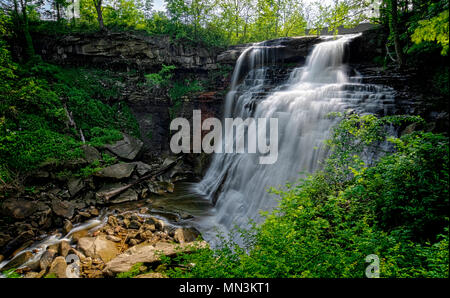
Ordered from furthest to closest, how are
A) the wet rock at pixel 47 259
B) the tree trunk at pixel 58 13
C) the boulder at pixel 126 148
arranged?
the tree trunk at pixel 58 13 < the boulder at pixel 126 148 < the wet rock at pixel 47 259

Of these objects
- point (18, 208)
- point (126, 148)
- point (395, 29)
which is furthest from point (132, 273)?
point (395, 29)

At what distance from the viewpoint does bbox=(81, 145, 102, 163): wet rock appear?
9.73 meters

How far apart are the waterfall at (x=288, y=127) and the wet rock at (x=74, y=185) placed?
5201 millimetres

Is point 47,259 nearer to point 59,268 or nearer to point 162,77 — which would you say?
point 59,268

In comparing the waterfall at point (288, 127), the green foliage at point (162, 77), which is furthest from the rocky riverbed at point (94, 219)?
the green foliage at point (162, 77)

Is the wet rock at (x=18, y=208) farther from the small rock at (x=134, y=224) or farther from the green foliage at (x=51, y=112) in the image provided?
the small rock at (x=134, y=224)

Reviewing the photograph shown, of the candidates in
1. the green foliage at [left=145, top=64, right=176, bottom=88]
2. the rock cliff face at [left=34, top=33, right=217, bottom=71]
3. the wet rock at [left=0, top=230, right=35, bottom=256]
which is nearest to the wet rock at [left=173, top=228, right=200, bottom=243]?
the wet rock at [left=0, top=230, right=35, bottom=256]

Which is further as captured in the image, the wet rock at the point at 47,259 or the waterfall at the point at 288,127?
the waterfall at the point at 288,127

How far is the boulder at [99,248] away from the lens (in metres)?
5.58

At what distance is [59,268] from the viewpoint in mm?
4977

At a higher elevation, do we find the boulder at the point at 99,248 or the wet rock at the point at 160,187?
the wet rock at the point at 160,187

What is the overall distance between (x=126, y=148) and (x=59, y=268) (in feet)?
23.9

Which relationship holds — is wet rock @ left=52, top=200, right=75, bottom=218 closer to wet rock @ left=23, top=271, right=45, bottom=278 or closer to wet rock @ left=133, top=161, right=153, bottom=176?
wet rock @ left=23, top=271, right=45, bottom=278

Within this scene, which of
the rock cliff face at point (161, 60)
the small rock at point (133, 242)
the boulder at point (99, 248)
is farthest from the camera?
the rock cliff face at point (161, 60)
